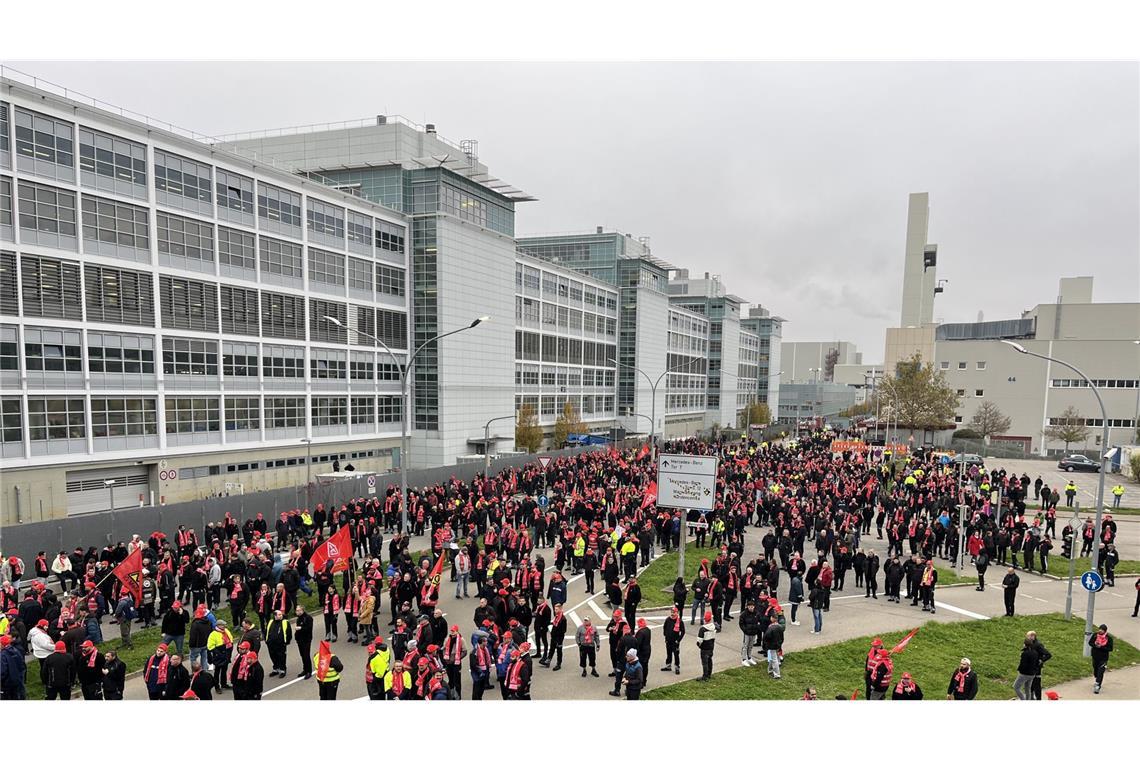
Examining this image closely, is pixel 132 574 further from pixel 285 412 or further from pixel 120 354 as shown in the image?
pixel 285 412

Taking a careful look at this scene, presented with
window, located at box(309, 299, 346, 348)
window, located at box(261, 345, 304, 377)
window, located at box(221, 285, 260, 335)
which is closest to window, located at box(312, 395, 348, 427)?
window, located at box(261, 345, 304, 377)

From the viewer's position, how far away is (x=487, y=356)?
54.0 meters

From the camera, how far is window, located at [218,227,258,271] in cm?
3606

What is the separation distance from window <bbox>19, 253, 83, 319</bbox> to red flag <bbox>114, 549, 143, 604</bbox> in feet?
63.8

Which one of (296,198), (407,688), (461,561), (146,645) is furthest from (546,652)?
(296,198)

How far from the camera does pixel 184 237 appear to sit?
34031 mm

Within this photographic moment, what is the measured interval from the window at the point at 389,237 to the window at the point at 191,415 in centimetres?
1699

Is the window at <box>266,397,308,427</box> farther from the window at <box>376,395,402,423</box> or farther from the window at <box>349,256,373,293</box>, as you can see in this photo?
the window at <box>349,256,373,293</box>

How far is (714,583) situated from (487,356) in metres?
40.1

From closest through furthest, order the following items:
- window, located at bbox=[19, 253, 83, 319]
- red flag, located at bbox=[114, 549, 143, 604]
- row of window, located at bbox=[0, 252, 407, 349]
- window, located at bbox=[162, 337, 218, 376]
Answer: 1. red flag, located at bbox=[114, 549, 143, 604]
2. window, located at bbox=[19, 253, 83, 319]
3. row of window, located at bbox=[0, 252, 407, 349]
4. window, located at bbox=[162, 337, 218, 376]

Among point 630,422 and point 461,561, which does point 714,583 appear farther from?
point 630,422

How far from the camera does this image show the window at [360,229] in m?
44.8

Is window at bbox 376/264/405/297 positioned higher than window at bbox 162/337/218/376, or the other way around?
window at bbox 376/264/405/297

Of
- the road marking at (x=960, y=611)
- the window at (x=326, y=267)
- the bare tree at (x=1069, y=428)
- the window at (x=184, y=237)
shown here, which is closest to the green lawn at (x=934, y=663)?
the road marking at (x=960, y=611)
